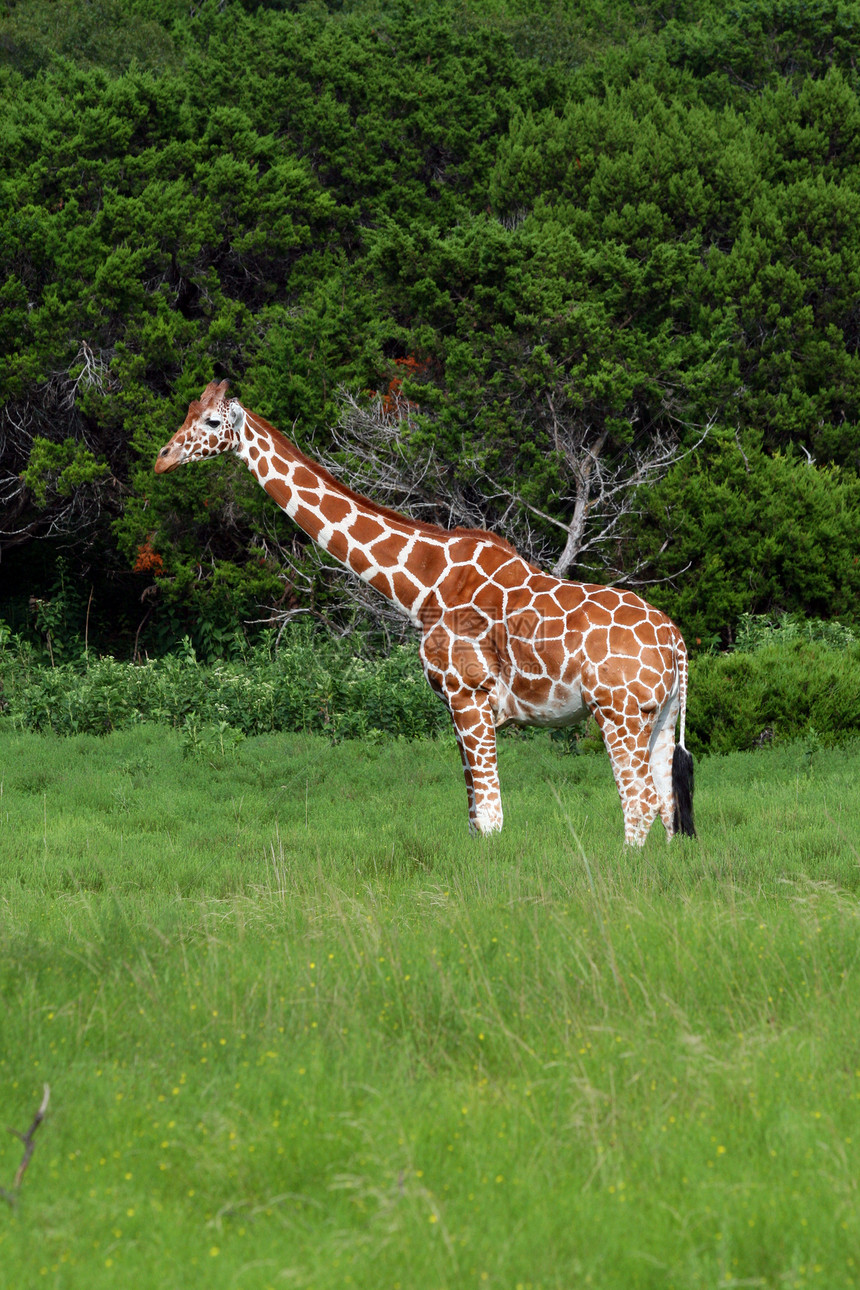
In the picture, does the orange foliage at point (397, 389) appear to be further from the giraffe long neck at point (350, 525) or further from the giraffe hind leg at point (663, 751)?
the giraffe hind leg at point (663, 751)

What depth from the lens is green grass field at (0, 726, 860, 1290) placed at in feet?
10.2

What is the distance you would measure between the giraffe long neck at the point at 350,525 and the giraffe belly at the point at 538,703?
86 cm

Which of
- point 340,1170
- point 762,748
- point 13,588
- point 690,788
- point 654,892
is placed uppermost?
point 340,1170

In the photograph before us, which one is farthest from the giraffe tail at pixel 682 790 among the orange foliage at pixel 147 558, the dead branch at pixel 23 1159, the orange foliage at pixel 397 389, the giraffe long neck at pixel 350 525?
the orange foliage at pixel 147 558

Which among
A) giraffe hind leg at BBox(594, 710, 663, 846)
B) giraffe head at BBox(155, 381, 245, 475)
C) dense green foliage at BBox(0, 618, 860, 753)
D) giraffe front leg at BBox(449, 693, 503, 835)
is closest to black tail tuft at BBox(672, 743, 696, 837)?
giraffe hind leg at BBox(594, 710, 663, 846)

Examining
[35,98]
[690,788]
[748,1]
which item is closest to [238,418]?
[690,788]

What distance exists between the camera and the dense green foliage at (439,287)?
53.5ft

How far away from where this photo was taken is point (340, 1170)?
349cm

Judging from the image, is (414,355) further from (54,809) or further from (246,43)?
(54,809)

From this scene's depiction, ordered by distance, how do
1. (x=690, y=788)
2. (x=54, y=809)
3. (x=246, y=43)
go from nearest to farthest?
(x=690, y=788) → (x=54, y=809) → (x=246, y=43)

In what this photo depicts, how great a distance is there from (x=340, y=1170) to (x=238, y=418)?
20.6ft

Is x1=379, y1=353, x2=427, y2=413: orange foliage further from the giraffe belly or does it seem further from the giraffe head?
the giraffe belly

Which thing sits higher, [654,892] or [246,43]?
[246,43]

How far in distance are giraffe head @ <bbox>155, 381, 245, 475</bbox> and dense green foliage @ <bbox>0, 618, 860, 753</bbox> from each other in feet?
11.0
